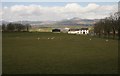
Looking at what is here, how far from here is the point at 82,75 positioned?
1472cm

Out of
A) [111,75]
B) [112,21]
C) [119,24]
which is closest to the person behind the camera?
[111,75]

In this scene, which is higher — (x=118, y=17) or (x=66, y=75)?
(x=118, y=17)

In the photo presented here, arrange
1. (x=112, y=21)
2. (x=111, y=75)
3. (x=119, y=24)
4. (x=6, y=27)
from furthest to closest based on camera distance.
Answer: (x=6, y=27) < (x=112, y=21) < (x=119, y=24) < (x=111, y=75)

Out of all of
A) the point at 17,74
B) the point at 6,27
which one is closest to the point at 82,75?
the point at 17,74

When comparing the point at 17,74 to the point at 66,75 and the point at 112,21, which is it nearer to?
the point at 66,75

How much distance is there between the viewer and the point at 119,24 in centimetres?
7269

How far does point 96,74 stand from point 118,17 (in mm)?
62382

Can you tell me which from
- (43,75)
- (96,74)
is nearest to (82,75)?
(96,74)

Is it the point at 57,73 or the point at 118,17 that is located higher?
the point at 118,17

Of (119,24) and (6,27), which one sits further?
(6,27)

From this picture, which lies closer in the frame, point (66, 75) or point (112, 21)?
point (66, 75)

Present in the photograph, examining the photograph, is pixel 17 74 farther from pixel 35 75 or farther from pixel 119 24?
pixel 119 24

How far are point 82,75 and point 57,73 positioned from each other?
1.47 metres

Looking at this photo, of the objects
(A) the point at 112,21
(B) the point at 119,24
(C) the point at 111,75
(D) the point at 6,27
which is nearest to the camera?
(C) the point at 111,75
